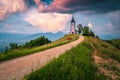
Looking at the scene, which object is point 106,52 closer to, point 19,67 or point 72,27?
point 19,67

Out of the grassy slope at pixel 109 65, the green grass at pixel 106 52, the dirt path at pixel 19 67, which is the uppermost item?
the dirt path at pixel 19 67

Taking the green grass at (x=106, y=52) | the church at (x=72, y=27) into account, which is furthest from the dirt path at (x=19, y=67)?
the church at (x=72, y=27)

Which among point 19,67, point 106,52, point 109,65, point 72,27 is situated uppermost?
point 19,67

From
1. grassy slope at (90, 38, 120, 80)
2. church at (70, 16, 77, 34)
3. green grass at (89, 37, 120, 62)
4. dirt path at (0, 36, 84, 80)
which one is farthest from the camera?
church at (70, 16, 77, 34)

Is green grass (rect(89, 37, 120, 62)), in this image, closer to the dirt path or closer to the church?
the dirt path

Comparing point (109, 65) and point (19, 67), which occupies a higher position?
point (19, 67)

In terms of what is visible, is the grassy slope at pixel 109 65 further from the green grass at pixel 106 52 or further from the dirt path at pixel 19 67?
the dirt path at pixel 19 67

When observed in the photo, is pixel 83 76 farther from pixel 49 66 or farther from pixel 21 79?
pixel 21 79

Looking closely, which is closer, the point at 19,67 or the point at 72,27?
the point at 19,67

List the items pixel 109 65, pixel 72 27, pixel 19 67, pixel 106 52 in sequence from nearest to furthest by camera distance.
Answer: pixel 19 67 → pixel 109 65 → pixel 106 52 → pixel 72 27

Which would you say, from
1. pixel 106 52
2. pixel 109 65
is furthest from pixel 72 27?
pixel 109 65

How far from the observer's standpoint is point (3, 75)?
13.0 meters

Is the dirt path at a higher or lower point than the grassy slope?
higher

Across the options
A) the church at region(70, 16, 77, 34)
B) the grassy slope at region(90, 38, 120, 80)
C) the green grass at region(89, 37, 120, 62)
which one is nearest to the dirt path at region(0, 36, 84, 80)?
the grassy slope at region(90, 38, 120, 80)
